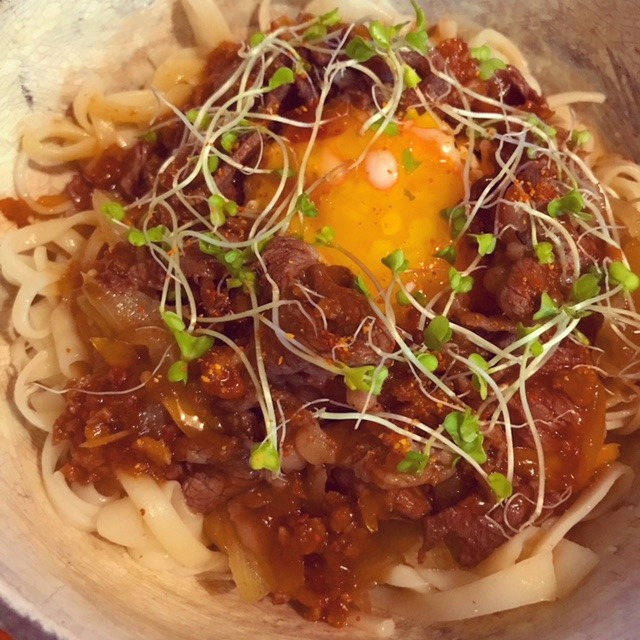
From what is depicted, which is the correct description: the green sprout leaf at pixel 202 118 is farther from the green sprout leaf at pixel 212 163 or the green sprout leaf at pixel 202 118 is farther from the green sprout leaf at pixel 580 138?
the green sprout leaf at pixel 580 138

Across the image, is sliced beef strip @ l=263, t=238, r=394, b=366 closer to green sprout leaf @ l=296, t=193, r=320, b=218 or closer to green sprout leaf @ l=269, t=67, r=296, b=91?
green sprout leaf @ l=296, t=193, r=320, b=218

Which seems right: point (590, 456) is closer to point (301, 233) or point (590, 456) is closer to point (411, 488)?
point (411, 488)

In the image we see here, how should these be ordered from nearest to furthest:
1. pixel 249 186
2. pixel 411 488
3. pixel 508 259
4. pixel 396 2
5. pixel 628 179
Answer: pixel 411 488
pixel 508 259
pixel 249 186
pixel 628 179
pixel 396 2

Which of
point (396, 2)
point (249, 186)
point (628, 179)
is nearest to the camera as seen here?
point (249, 186)

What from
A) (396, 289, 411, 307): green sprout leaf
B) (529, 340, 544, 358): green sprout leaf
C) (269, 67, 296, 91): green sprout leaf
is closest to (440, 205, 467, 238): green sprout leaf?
(396, 289, 411, 307): green sprout leaf

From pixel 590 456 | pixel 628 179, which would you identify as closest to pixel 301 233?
pixel 590 456

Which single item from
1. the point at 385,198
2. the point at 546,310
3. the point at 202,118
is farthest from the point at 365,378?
the point at 202,118

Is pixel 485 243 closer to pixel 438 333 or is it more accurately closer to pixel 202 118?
pixel 438 333
